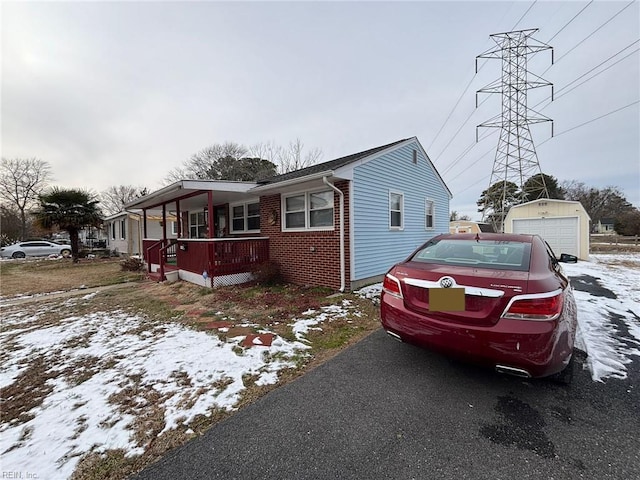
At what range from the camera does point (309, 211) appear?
7621 mm

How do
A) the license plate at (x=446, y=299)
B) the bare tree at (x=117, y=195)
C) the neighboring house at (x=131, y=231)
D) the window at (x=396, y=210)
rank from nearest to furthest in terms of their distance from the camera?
the license plate at (x=446, y=299)
the window at (x=396, y=210)
the neighboring house at (x=131, y=231)
the bare tree at (x=117, y=195)

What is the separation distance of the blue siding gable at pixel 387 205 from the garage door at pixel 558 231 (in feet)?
25.4

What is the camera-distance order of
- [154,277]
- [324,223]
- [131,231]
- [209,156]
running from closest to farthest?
[324,223] < [154,277] < [131,231] < [209,156]

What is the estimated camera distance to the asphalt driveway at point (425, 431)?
167 cm

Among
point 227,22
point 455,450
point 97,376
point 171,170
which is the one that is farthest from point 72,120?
point 171,170

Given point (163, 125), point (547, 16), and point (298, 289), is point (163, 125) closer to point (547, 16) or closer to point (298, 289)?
point (298, 289)

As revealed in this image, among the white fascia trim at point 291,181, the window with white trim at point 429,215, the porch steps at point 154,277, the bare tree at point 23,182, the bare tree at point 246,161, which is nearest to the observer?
the white fascia trim at point 291,181

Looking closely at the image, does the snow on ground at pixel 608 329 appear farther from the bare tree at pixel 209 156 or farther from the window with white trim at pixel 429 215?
the bare tree at pixel 209 156

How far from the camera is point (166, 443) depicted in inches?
75.7

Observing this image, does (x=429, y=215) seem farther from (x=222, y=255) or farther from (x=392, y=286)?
(x=392, y=286)

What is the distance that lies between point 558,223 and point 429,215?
8.63 meters

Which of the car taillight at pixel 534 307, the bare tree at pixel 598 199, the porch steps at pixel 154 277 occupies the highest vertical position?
the bare tree at pixel 598 199

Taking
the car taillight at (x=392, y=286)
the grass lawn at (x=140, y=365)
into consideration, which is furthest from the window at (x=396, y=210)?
the car taillight at (x=392, y=286)

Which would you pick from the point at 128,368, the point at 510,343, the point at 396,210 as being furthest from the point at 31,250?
the point at 510,343
